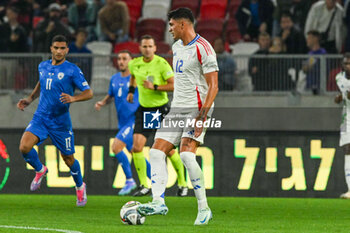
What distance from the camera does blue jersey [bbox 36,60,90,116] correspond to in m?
11.2

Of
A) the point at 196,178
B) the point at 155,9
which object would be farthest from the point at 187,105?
the point at 155,9

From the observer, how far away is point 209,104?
27.2 ft

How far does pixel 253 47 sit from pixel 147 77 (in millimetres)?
4692

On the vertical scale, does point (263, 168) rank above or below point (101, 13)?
below

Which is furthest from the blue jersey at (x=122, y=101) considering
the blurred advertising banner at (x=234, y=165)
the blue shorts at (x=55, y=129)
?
the blue shorts at (x=55, y=129)

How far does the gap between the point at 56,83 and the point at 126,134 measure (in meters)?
3.38

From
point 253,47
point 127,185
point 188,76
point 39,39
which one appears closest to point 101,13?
point 39,39

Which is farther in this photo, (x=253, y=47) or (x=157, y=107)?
(x=253, y=47)

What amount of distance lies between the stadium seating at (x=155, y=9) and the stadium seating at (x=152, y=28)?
308 millimetres

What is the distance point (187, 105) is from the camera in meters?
8.65

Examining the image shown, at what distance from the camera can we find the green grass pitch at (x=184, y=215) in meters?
8.45

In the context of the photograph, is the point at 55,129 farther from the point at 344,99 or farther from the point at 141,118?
the point at 344,99

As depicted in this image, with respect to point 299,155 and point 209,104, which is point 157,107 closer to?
point 299,155

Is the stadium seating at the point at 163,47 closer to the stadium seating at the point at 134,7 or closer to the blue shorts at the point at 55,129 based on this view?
the stadium seating at the point at 134,7
